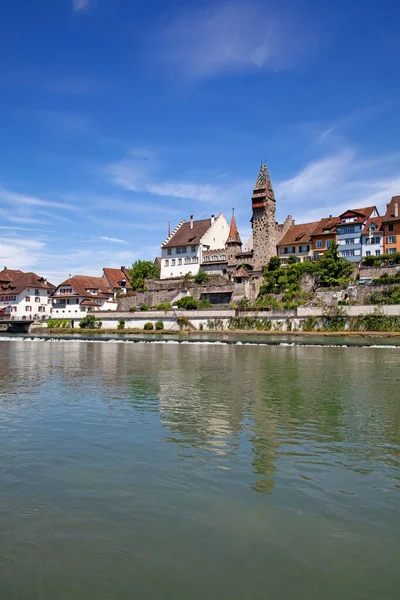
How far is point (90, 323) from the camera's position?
250 ft

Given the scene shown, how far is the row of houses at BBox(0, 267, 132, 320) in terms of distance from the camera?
283 feet

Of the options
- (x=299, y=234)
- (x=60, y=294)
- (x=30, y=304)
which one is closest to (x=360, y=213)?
(x=299, y=234)

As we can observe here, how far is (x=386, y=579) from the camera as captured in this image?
17.9ft

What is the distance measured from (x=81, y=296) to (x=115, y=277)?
Result: 10.8m

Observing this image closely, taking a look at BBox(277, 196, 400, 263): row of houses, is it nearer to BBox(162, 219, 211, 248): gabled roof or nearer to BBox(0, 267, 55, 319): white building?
BBox(162, 219, 211, 248): gabled roof

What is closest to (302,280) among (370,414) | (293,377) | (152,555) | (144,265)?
(144,265)

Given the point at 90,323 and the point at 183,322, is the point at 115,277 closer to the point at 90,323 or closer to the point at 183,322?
the point at 90,323

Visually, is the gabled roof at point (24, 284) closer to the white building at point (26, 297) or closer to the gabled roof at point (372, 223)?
the white building at point (26, 297)

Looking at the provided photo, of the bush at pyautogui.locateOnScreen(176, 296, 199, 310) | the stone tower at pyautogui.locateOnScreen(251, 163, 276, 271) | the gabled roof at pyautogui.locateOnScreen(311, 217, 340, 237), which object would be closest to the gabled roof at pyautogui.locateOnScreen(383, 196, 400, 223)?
the gabled roof at pyautogui.locateOnScreen(311, 217, 340, 237)

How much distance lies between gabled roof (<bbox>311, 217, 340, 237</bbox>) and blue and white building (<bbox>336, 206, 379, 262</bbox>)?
1.53 meters

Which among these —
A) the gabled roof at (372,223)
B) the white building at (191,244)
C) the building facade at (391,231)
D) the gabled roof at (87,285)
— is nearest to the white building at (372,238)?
the gabled roof at (372,223)

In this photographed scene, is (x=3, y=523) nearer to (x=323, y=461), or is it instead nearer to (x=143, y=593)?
(x=143, y=593)

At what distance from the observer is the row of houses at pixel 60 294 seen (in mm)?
86250

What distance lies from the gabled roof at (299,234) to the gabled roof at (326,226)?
1.02m
